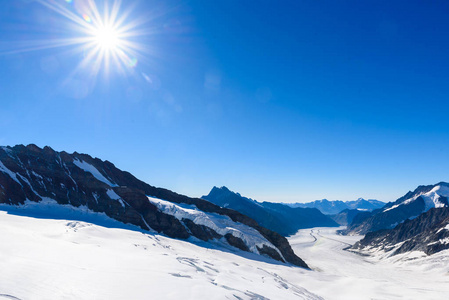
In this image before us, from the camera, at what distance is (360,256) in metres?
128

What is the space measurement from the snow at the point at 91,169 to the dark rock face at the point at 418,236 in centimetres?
13023

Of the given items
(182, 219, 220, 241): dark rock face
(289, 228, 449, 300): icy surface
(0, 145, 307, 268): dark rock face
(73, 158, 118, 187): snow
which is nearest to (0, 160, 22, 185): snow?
(0, 145, 307, 268): dark rock face

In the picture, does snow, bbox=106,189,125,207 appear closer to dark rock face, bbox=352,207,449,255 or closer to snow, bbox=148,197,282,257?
snow, bbox=148,197,282,257

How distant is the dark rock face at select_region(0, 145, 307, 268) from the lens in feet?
160

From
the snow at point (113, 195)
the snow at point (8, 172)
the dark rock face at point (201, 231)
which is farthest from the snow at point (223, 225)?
the snow at point (8, 172)

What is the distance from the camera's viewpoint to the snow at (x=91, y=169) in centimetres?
6831

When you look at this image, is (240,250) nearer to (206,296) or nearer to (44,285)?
(206,296)

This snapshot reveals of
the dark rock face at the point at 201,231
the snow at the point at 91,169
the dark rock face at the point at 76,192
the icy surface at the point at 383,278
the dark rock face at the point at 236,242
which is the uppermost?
the snow at the point at 91,169

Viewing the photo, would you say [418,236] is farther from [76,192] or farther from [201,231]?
[76,192]

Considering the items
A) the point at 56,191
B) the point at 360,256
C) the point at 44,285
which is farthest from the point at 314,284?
the point at 360,256

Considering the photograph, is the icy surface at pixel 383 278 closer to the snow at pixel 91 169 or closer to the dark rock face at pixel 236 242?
the dark rock face at pixel 236 242

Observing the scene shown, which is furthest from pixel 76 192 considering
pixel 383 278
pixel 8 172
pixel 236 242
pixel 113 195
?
pixel 383 278

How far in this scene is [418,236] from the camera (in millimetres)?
112250

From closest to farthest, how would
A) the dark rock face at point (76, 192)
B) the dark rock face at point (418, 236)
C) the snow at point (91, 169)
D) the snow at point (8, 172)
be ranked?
the snow at point (8, 172) < the dark rock face at point (76, 192) < the snow at point (91, 169) < the dark rock face at point (418, 236)
